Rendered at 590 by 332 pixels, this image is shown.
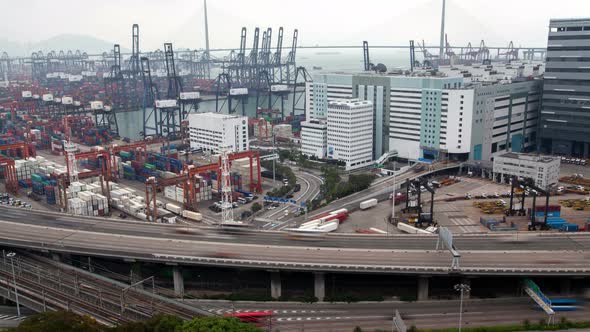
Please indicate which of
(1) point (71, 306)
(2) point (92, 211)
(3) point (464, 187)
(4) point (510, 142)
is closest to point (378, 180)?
(3) point (464, 187)

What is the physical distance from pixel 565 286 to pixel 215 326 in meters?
13.5

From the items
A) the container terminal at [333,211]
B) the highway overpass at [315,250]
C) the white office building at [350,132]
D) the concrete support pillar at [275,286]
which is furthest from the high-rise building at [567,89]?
the concrete support pillar at [275,286]

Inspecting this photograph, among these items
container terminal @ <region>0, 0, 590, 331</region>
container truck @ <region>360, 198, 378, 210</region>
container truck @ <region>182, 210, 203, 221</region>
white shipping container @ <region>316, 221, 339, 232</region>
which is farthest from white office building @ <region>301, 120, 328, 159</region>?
white shipping container @ <region>316, 221, 339, 232</region>

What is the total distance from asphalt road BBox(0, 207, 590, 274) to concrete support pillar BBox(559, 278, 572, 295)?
708mm

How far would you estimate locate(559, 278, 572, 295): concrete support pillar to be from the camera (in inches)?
756

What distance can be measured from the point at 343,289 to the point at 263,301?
3093mm

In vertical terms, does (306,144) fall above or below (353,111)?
below

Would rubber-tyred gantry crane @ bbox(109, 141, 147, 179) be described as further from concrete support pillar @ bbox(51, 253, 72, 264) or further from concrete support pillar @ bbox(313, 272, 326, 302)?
concrete support pillar @ bbox(313, 272, 326, 302)

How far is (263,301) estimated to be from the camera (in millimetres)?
19516

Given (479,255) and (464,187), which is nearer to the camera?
(479,255)

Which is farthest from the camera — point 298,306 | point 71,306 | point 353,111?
point 353,111

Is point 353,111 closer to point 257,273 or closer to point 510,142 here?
point 510,142

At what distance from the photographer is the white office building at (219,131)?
4325cm

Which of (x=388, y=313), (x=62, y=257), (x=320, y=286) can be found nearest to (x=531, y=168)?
(x=388, y=313)
